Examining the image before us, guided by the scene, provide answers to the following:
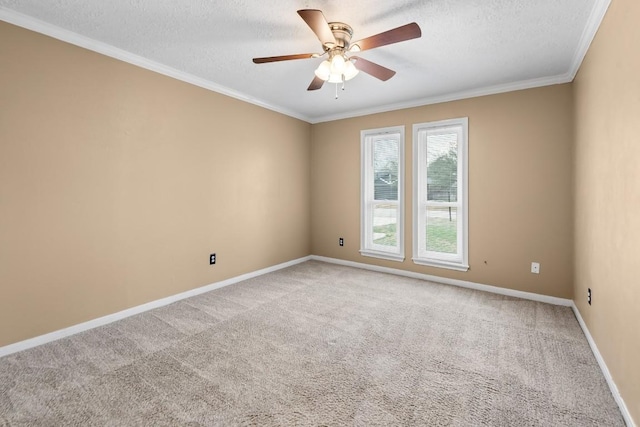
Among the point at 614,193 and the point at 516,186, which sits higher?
the point at 516,186

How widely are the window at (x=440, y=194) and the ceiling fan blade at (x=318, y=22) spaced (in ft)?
8.10

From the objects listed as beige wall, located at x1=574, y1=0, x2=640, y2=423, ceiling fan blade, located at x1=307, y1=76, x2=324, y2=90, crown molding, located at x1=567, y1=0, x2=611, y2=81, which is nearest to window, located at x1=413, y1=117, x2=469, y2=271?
crown molding, located at x1=567, y1=0, x2=611, y2=81

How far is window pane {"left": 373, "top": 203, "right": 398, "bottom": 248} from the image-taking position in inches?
178

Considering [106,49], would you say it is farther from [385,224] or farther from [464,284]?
[464,284]

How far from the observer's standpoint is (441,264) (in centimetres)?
402

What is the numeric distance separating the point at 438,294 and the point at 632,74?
2645 millimetres

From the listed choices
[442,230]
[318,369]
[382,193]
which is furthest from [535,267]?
[318,369]

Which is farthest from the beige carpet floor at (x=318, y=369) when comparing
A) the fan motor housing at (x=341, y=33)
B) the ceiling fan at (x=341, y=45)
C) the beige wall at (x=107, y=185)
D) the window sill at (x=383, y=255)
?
the fan motor housing at (x=341, y=33)

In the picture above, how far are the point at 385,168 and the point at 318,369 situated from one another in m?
3.23

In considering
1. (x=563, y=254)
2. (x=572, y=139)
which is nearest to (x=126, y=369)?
(x=563, y=254)

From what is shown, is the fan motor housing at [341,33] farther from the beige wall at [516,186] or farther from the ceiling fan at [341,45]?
the beige wall at [516,186]

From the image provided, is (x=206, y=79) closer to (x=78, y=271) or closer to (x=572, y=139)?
(x=78, y=271)

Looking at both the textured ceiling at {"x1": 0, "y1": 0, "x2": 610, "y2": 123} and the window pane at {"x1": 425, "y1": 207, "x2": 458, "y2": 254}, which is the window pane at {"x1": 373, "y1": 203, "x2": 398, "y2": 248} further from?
the textured ceiling at {"x1": 0, "y1": 0, "x2": 610, "y2": 123}

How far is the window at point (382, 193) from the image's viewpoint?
4387mm
